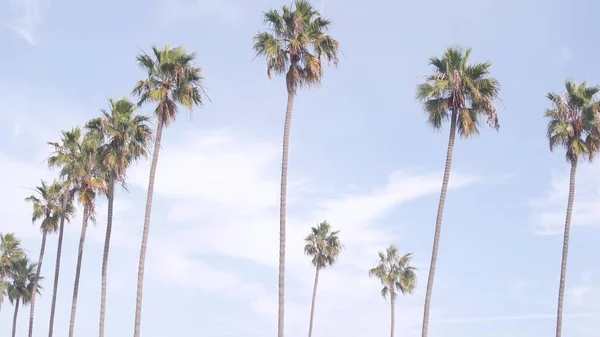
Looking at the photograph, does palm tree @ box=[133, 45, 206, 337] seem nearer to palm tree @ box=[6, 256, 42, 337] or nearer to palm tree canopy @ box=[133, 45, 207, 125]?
palm tree canopy @ box=[133, 45, 207, 125]

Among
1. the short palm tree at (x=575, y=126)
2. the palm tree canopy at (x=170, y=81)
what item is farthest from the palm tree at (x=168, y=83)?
the short palm tree at (x=575, y=126)

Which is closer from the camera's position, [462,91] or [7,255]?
[462,91]

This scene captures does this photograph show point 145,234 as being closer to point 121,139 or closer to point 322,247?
point 121,139

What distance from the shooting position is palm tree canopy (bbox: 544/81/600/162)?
1575 inches

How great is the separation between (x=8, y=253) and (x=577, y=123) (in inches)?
2003

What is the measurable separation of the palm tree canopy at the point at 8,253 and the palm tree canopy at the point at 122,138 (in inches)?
1152

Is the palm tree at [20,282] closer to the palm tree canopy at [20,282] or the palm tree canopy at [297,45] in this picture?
the palm tree canopy at [20,282]

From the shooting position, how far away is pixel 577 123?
40250 mm

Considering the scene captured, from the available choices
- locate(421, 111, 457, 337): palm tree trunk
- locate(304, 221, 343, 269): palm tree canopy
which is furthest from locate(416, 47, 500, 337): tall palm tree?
locate(304, 221, 343, 269): palm tree canopy

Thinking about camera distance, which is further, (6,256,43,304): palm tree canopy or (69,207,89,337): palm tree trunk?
(6,256,43,304): palm tree canopy

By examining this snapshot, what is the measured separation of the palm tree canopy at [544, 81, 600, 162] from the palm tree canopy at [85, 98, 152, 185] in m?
23.2

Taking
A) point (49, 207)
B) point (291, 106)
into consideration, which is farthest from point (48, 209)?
point (291, 106)

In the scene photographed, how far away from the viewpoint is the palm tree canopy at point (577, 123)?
40.0 metres

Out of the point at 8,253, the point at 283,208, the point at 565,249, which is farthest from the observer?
the point at 8,253
